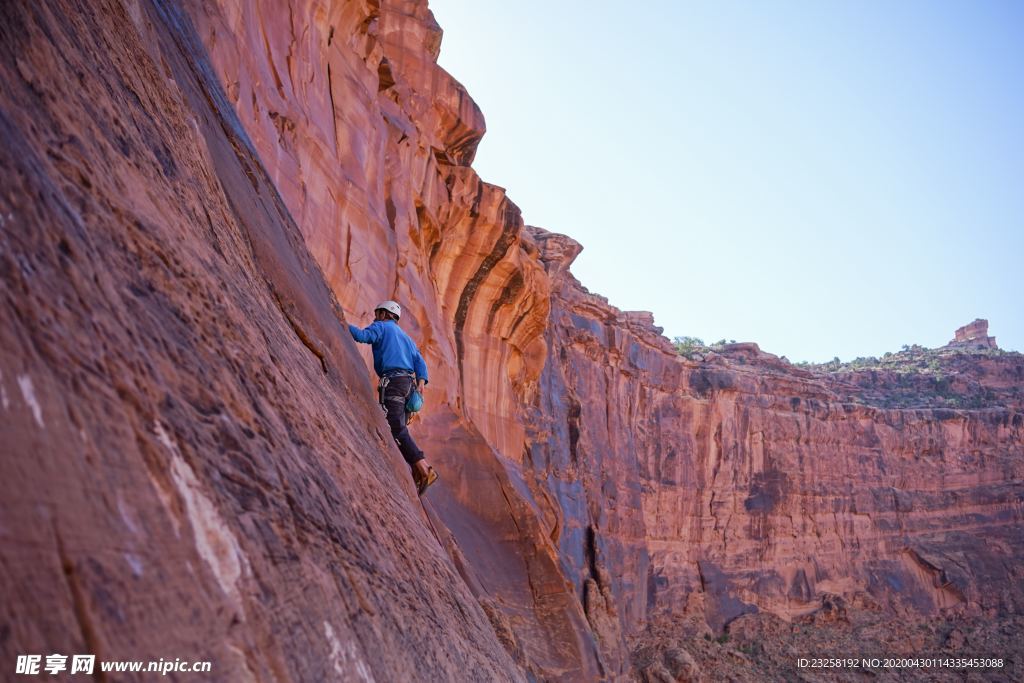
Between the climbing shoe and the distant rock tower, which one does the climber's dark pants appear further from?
the distant rock tower

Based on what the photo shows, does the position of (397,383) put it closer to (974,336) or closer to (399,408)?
(399,408)

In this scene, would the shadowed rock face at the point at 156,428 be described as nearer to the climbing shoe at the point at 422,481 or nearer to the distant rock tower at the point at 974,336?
the climbing shoe at the point at 422,481

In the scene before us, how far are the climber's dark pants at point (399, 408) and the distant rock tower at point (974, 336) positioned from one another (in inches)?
2954

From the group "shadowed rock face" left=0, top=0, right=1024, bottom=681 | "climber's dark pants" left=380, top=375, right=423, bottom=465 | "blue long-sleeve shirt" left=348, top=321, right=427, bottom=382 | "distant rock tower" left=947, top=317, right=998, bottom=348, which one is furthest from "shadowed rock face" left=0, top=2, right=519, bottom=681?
"distant rock tower" left=947, top=317, right=998, bottom=348

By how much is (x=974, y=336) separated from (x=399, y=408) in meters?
80.8

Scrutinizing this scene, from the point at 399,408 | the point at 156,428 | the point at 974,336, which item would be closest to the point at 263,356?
the point at 156,428

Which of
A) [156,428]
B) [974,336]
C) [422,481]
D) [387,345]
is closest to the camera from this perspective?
[156,428]

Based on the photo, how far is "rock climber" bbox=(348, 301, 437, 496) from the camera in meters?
8.01

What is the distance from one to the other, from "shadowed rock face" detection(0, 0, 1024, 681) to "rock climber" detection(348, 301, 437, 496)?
0.50m

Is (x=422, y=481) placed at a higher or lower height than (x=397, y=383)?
lower

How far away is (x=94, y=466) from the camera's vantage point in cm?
214

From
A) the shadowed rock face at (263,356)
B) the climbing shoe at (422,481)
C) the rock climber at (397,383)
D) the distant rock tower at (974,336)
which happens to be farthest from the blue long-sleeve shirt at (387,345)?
the distant rock tower at (974,336)

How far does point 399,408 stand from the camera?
808 centimetres

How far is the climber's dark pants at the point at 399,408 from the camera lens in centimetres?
799
